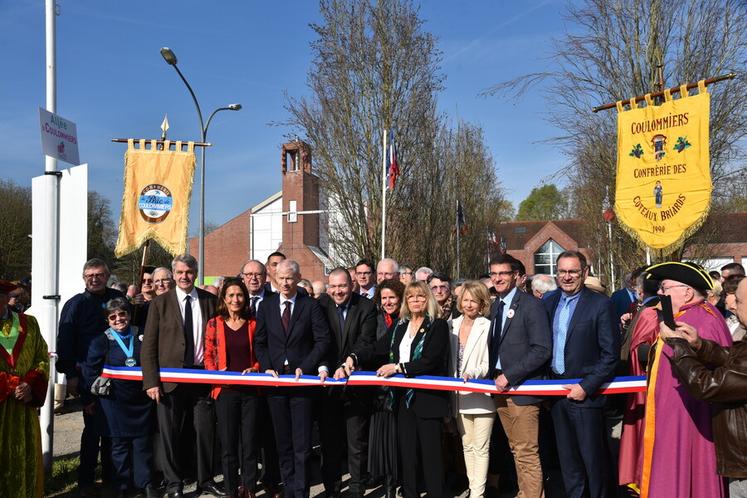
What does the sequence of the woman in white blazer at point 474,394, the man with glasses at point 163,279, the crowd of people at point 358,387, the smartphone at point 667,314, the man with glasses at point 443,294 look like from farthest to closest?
the man with glasses at point 443,294
the man with glasses at point 163,279
the woman in white blazer at point 474,394
the crowd of people at point 358,387
the smartphone at point 667,314

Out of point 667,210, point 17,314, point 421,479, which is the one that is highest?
point 667,210

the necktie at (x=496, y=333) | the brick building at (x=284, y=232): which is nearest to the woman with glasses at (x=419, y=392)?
the necktie at (x=496, y=333)

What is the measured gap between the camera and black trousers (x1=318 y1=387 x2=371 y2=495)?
5664 millimetres

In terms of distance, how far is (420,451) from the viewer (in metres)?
5.32

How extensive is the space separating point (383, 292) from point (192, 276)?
6.17 feet

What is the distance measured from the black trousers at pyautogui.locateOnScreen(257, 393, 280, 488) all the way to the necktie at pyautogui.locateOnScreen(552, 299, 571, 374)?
8.61ft

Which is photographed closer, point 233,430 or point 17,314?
point 17,314

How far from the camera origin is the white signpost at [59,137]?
6.00 m

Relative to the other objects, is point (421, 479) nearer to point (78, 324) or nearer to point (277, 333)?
point (277, 333)

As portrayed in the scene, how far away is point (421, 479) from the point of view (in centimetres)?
574

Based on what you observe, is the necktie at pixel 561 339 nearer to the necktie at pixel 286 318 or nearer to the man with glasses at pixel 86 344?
the necktie at pixel 286 318

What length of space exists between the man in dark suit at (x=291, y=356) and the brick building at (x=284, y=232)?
2814cm

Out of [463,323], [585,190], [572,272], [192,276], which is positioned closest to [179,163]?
[192,276]

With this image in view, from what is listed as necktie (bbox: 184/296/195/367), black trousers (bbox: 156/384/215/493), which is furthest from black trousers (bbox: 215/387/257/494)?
necktie (bbox: 184/296/195/367)
